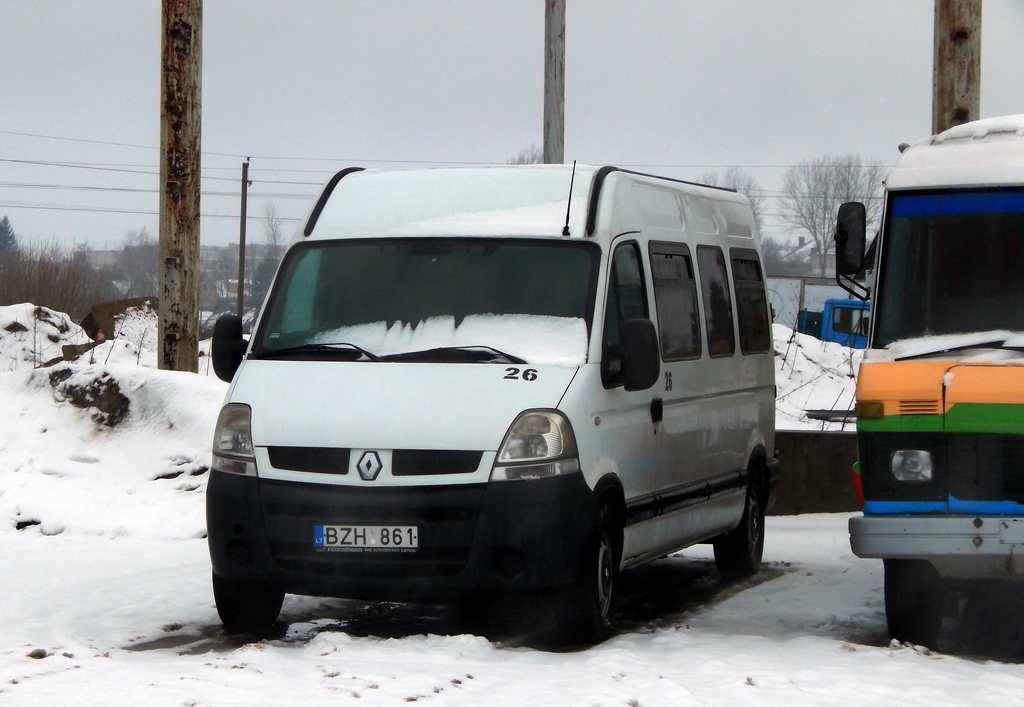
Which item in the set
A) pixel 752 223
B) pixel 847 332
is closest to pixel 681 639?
pixel 752 223

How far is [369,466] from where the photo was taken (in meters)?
7.29

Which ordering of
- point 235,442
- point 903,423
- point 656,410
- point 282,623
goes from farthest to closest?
point 656,410, point 282,623, point 235,442, point 903,423

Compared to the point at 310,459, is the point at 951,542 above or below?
below

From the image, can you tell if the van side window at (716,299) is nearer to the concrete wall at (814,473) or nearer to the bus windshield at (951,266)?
the bus windshield at (951,266)

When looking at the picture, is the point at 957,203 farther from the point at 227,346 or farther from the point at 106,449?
the point at 106,449

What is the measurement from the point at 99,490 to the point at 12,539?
4.07 ft

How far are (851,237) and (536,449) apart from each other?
7.78 feet

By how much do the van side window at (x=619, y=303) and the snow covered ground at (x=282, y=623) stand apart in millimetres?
1377

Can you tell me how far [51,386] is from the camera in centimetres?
1412

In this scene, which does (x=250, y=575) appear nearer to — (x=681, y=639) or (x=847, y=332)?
(x=681, y=639)

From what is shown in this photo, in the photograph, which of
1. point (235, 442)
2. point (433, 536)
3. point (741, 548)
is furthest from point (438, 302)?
point (741, 548)

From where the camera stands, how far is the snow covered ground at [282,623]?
20.6 feet

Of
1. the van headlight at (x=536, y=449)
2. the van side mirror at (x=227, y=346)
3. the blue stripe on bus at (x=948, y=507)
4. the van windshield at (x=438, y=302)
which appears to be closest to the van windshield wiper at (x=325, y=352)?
the van windshield at (x=438, y=302)

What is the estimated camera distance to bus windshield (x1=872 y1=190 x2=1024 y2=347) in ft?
26.0
